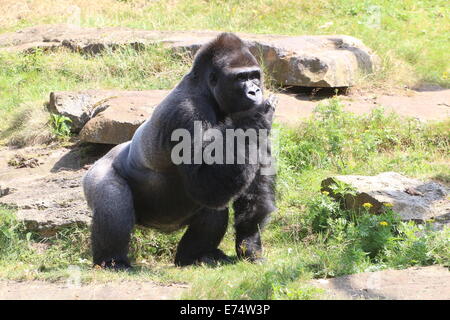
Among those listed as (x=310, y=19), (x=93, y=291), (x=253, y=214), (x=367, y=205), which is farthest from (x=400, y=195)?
(x=310, y=19)

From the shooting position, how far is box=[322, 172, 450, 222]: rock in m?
5.23

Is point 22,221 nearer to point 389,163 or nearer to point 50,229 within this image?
point 50,229

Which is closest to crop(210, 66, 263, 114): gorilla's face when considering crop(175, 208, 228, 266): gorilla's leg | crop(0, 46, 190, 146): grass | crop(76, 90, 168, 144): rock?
crop(175, 208, 228, 266): gorilla's leg

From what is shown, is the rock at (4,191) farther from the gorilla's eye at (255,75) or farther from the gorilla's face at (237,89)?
the gorilla's eye at (255,75)

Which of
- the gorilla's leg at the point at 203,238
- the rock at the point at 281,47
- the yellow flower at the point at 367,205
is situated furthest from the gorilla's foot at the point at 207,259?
the rock at the point at 281,47

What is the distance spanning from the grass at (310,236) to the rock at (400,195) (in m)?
0.13

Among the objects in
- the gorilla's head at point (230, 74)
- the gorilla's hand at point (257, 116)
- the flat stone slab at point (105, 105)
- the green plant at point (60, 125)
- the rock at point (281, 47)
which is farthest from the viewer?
the rock at point (281, 47)

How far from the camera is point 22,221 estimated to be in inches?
232

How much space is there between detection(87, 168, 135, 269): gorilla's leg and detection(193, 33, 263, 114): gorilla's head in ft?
3.33

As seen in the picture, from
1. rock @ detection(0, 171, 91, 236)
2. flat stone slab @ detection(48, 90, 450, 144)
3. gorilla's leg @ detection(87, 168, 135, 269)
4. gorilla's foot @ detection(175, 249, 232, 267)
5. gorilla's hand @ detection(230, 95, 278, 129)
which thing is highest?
gorilla's hand @ detection(230, 95, 278, 129)

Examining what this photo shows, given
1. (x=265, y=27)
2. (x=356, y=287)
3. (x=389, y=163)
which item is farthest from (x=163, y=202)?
(x=265, y=27)

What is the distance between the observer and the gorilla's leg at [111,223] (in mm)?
4969

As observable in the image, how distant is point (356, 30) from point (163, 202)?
665 cm

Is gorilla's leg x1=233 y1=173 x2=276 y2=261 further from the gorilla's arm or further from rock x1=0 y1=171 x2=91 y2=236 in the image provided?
rock x1=0 y1=171 x2=91 y2=236
